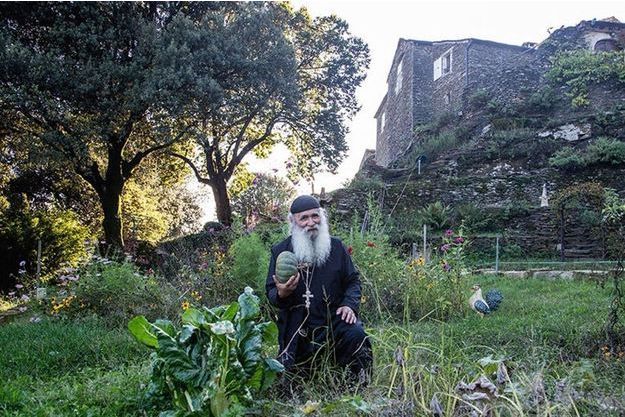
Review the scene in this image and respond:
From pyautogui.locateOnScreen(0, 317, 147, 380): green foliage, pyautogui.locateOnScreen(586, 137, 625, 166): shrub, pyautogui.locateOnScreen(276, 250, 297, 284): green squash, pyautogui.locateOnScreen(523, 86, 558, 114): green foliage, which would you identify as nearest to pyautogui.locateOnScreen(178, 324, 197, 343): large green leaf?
pyautogui.locateOnScreen(276, 250, 297, 284): green squash

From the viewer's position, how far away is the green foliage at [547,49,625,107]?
17484 mm

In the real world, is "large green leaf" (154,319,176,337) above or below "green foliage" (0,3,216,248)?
below

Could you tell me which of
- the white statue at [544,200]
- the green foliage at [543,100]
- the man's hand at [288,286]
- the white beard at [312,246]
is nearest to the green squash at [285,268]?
the man's hand at [288,286]

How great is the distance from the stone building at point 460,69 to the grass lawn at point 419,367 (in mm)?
15133

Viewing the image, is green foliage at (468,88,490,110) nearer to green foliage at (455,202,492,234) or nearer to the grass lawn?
green foliage at (455,202,492,234)

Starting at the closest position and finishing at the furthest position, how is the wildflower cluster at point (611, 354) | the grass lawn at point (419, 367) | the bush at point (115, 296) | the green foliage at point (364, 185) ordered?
1. the grass lawn at point (419, 367)
2. the wildflower cluster at point (611, 354)
3. the bush at point (115, 296)
4. the green foliage at point (364, 185)

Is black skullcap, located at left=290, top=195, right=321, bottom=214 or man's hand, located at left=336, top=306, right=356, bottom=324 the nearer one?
man's hand, located at left=336, top=306, right=356, bottom=324

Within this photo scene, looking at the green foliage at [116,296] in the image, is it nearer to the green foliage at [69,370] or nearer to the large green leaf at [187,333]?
the green foliage at [69,370]

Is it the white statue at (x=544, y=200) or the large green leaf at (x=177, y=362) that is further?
the white statue at (x=544, y=200)

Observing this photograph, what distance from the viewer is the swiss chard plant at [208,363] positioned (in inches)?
80.4

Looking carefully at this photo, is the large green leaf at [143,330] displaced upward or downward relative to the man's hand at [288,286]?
downward

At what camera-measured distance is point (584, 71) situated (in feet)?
59.1

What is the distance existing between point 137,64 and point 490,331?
1115 cm

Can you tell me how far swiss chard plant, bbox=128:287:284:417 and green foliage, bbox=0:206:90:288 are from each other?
1047cm
